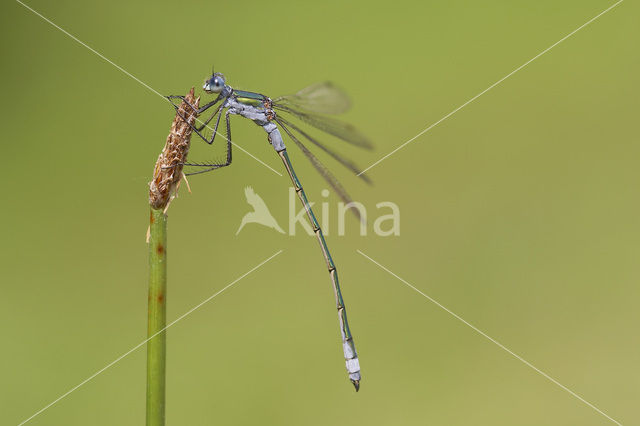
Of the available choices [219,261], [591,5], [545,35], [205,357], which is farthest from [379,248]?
[591,5]

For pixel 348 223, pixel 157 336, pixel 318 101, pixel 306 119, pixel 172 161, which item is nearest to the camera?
pixel 157 336

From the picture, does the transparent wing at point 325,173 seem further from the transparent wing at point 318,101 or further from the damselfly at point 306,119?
the transparent wing at point 318,101

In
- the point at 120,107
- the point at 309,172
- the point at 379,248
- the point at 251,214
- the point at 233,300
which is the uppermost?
the point at 120,107

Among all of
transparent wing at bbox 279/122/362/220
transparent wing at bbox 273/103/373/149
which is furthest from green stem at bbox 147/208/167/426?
transparent wing at bbox 273/103/373/149

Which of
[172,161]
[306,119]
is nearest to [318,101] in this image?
[306,119]

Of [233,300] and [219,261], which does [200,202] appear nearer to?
[219,261]

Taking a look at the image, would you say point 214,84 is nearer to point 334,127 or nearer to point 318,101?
point 318,101
